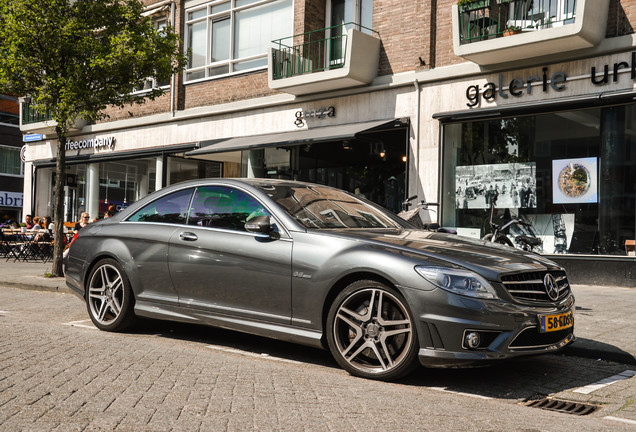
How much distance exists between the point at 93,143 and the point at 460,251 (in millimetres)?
20119

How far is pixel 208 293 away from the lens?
5.75 meters

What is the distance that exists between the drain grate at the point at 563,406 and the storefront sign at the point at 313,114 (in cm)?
1204

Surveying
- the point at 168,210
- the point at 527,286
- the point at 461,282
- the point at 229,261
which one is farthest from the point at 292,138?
the point at 461,282

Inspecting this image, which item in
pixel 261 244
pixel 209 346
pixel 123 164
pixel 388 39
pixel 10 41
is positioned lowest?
pixel 209 346

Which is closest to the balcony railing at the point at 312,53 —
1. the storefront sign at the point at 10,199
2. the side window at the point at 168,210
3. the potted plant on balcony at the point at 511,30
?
the potted plant on balcony at the point at 511,30

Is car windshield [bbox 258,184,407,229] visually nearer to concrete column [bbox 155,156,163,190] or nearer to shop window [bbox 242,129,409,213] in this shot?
shop window [bbox 242,129,409,213]

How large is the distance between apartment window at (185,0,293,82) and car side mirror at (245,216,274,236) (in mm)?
12742

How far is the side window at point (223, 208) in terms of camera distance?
5746mm

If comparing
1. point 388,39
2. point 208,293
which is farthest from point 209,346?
point 388,39

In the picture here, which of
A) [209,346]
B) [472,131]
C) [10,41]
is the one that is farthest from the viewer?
[472,131]

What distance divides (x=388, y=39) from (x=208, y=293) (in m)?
10.9

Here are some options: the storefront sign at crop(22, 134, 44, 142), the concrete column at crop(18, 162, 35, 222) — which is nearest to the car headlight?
the storefront sign at crop(22, 134, 44, 142)

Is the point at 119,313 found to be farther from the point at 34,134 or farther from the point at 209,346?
the point at 34,134

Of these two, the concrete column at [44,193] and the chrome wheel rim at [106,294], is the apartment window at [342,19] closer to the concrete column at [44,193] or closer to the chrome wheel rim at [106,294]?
the chrome wheel rim at [106,294]
